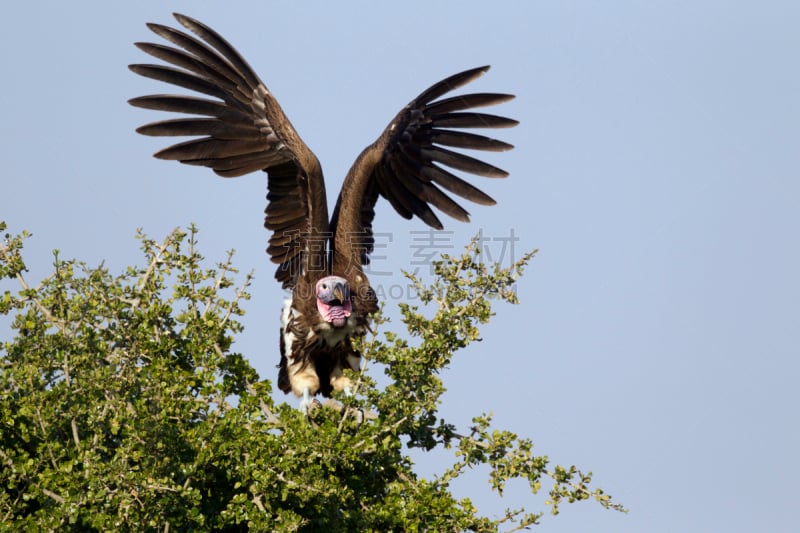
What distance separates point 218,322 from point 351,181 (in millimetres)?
2889

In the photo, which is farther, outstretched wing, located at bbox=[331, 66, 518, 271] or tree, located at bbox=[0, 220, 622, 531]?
outstretched wing, located at bbox=[331, 66, 518, 271]

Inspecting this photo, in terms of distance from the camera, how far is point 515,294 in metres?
7.59

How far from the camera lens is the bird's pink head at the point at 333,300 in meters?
9.77

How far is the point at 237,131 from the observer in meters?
10.4

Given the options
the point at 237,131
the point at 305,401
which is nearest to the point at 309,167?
the point at 237,131

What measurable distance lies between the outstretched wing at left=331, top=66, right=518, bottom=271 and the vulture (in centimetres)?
1

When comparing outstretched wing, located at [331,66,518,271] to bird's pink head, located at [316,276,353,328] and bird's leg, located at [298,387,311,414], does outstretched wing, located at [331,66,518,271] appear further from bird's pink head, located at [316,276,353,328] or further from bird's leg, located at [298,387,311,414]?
bird's leg, located at [298,387,311,414]

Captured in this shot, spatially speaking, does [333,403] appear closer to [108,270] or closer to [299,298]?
[299,298]

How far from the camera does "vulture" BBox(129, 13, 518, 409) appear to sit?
32.8 feet

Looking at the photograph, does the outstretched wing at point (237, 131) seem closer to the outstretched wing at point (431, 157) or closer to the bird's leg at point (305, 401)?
the outstretched wing at point (431, 157)

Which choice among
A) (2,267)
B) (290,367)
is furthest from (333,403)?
(2,267)

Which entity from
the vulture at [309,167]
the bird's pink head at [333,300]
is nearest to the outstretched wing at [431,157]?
the vulture at [309,167]

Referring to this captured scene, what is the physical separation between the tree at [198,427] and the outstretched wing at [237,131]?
225cm

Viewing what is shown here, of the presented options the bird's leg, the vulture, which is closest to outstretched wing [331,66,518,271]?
the vulture
